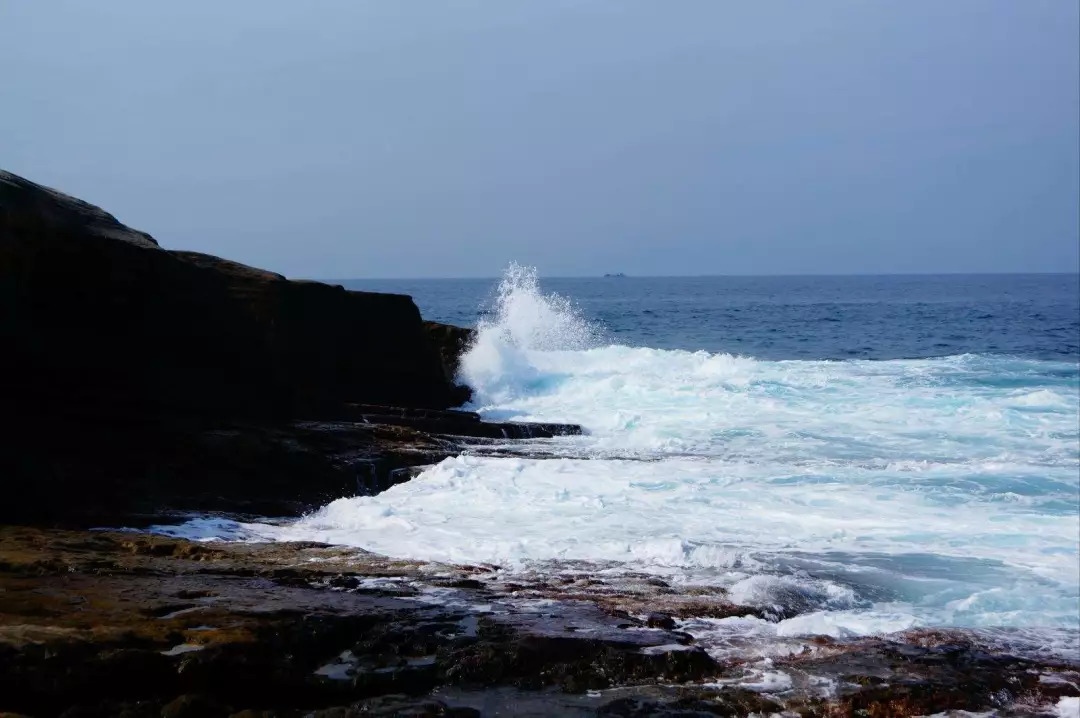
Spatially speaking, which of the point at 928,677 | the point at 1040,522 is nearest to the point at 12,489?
the point at 928,677

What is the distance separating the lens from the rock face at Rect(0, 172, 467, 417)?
11.9 metres

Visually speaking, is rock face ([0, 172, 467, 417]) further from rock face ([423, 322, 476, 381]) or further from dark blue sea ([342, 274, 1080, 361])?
dark blue sea ([342, 274, 1080, 361])

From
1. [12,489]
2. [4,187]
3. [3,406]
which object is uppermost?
[4,187]

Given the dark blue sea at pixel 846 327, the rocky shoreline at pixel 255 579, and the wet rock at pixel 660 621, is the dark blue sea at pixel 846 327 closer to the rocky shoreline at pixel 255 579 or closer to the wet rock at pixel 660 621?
the rocky shoreline at pixel 255 579

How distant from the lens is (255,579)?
790cm

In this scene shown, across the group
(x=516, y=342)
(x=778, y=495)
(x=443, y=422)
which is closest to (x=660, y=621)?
(x=778, y=495)

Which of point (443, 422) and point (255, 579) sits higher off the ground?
point (443, 422)

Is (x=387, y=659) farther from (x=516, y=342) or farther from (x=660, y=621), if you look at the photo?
(x=516, y=342)

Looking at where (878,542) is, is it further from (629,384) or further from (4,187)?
(629,384)

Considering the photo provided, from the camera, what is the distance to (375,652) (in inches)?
248

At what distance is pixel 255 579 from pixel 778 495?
7377 mm

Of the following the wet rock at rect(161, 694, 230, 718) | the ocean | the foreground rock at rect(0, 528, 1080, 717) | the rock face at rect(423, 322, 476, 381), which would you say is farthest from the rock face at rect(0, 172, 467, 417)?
the wet rock at rect(161, 694, 230, 718)

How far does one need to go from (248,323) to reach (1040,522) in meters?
11.2

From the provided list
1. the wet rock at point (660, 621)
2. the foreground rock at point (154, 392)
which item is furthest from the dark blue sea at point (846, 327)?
the wet rock at point (660, 621)
